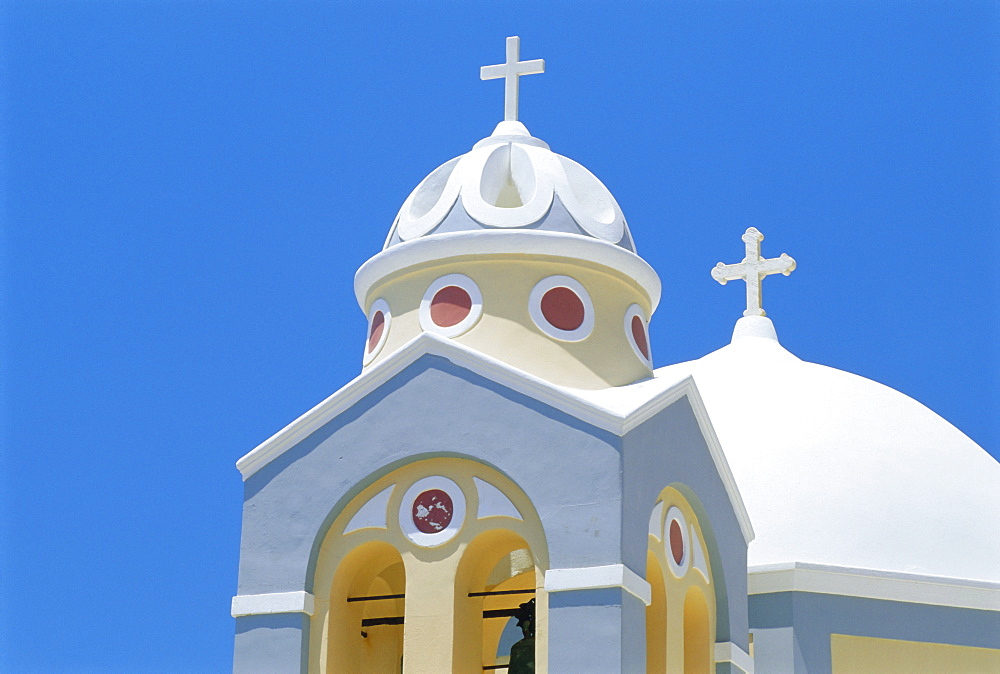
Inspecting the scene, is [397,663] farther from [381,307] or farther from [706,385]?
[706,385]

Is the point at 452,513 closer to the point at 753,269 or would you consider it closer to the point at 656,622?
the point at 656,622

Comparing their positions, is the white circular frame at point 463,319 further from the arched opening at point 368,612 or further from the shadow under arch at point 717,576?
the shadow under arch at point 717,576

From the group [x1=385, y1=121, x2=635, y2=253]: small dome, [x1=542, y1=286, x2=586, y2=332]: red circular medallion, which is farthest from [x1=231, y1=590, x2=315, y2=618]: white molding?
[x1=385, y1=121, x2=635, y2=253]: small dome

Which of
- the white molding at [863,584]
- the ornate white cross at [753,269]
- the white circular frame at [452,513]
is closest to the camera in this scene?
the white circular frame at [452,513]

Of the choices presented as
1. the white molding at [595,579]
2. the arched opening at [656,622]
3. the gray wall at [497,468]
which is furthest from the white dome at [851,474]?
the white molding at [595,579]

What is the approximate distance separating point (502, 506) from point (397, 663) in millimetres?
2257

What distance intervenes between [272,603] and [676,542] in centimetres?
311

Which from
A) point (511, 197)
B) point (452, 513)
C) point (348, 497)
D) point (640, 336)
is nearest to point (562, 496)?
point (452, 513)

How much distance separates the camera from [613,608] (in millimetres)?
13148

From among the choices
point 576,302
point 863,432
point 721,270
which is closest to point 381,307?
point 576,302

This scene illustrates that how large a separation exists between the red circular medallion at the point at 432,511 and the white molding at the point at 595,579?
1.03m

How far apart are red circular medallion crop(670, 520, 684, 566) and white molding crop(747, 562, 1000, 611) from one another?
9.28 ft

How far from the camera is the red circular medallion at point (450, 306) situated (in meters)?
15.6

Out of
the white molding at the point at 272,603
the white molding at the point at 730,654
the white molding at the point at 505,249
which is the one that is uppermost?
the white molding at the point at 505,249
